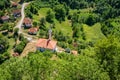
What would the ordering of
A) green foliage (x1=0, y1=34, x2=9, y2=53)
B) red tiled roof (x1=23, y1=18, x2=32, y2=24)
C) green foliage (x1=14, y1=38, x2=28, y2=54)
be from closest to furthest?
green foliage (x1=14, y1=38, x2=28, y2=54)
green foliage (x1=0, y1=34, x2=9, y2=53)
red tiled roof (x1=23, y1=18, x2=32, y2=24)

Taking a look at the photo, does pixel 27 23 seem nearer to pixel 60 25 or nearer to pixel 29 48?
pixel 29 48

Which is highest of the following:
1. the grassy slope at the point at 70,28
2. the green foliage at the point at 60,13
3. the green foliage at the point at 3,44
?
the green foliage at the point at 3,44

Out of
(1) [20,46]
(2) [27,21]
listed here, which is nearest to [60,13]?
(2) [27,21]

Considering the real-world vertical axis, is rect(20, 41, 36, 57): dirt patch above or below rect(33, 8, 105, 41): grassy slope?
above

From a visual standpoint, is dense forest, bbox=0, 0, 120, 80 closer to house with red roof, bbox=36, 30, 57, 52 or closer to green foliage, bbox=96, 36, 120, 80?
green foliage, bbox=96, 36, 120, 80

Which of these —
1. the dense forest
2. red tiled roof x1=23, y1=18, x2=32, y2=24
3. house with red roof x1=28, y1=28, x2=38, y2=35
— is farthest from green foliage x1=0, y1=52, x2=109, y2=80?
red tiled roof x1=23, y1=18, x2=32, y2=24

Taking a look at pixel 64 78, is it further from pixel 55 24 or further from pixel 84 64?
pixel 55 24

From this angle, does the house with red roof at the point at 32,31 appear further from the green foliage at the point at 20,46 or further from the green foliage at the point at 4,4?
the green foliage at the point at 4,4

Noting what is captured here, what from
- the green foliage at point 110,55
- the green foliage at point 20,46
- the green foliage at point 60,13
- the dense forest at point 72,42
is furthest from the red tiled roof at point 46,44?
the green foliage at point 110,55

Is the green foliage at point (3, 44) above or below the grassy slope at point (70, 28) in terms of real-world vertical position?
above
